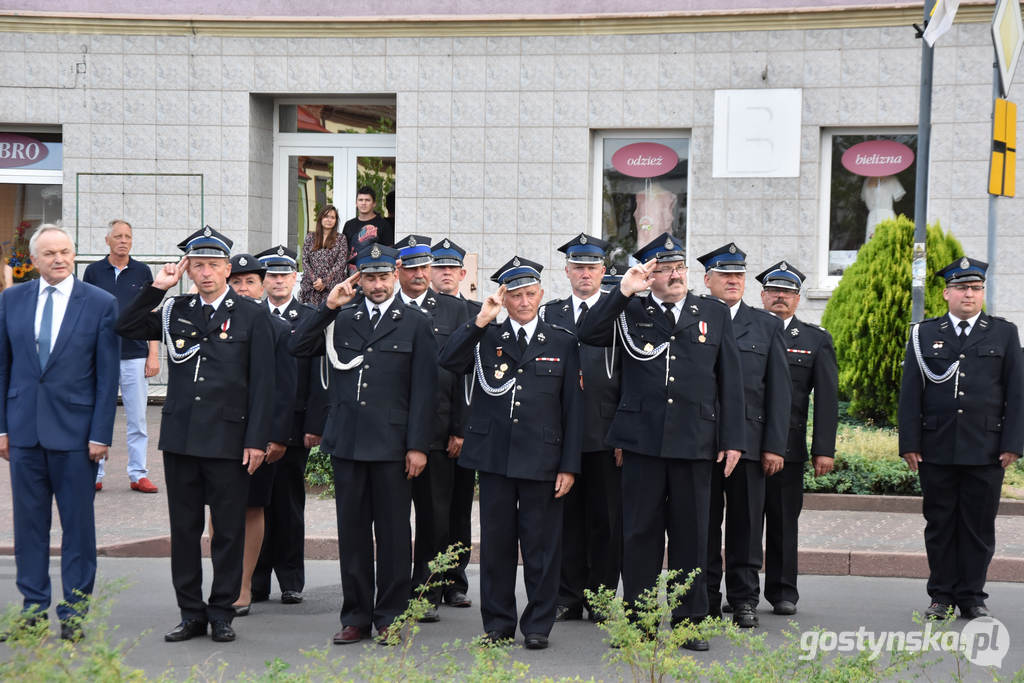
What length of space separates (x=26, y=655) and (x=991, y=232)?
345 inches

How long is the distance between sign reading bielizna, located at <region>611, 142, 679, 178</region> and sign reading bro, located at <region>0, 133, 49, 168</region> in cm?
765

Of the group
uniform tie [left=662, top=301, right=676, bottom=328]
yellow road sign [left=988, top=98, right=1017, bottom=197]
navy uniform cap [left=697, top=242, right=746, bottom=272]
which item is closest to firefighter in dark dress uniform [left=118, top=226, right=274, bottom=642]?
uniform tie [left=662, top=301, right=676, bottom=328]

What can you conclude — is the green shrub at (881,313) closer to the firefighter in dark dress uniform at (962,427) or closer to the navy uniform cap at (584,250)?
the firefighter in dark dress uniform at (962,427)

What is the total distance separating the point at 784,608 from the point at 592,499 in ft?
4.47

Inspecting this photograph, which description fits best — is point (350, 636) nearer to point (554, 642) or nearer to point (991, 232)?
point (554, 642)

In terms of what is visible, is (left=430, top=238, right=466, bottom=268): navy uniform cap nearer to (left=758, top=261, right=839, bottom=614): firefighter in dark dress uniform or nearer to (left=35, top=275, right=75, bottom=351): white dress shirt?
(left=758, top=261, right=839, bottom=614): firefighter in dark dress uniform

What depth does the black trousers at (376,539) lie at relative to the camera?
290 inches

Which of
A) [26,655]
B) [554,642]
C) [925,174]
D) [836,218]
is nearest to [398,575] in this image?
[554,642]

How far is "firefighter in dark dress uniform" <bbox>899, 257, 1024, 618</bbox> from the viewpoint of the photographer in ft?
26.0

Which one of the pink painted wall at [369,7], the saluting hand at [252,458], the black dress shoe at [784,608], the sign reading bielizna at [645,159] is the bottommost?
the black dress shoe at [784,608]

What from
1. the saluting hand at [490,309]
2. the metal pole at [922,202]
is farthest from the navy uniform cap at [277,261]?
the metal pole at [922,202]

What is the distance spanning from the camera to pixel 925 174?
12.3 meters

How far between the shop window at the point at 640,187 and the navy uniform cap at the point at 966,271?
8.58m

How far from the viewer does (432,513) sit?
324 inches
